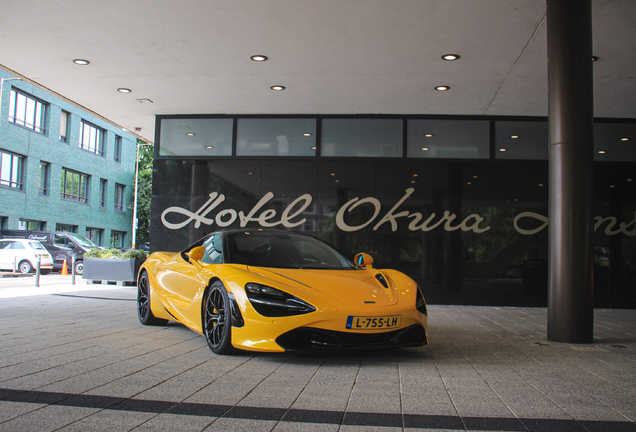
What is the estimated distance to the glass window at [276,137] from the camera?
11.3 meters

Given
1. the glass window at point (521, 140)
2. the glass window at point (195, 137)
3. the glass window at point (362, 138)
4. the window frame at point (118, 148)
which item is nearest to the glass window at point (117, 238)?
the window frame at point (118, 148)

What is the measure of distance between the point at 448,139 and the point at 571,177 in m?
5.39

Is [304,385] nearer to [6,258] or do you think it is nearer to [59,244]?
[6,258]

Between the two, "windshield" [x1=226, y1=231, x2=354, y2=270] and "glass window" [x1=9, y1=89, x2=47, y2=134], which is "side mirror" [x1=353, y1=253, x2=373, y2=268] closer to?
"windshield" [x1=226, y1=231, x2=354, y2=270]

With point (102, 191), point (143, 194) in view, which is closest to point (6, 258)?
point (102, 191)

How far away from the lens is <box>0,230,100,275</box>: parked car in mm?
20734

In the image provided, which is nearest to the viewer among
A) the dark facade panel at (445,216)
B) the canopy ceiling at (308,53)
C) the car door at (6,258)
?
the canopy ceiling at (308,53)

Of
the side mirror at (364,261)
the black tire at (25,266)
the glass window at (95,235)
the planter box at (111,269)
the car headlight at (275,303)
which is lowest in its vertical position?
the black tire at (25,266)

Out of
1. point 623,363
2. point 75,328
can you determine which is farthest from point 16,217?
point 623,363

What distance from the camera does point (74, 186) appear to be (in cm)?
3234

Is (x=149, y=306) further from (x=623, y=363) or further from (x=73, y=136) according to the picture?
(x=73, y=136)

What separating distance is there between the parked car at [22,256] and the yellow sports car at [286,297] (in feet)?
51.8

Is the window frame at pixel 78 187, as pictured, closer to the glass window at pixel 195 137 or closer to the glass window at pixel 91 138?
the glass window at pixel 91 138

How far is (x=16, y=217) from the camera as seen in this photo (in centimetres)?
2598
